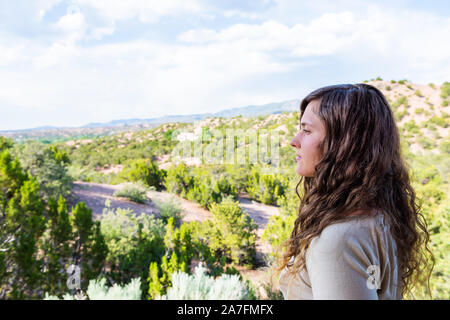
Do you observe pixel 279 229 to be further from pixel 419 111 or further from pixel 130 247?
pixel 419 111

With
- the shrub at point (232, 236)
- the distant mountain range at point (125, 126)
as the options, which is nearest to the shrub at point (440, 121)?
the distant mountain range at point (125, 126)

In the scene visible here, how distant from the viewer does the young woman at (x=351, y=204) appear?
0.44 m

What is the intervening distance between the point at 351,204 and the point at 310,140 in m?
0.16

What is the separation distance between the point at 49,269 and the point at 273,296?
2.68 m

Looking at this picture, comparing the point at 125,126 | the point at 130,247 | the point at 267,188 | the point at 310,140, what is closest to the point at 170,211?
the point at 130,247

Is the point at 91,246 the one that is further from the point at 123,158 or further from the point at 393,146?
the point at 123,158

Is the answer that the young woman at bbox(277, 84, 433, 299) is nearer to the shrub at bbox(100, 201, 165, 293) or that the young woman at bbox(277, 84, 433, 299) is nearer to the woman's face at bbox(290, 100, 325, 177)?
the woman's face at bbox(290, 100, 325, 177)

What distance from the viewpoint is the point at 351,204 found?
0.51 metres

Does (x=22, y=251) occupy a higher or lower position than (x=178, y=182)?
higher

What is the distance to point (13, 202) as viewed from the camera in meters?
3.71

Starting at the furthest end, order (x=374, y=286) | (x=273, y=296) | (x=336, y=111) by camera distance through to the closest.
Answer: (x=273, y=296), (x=336, y=111), (x=374, y=286)

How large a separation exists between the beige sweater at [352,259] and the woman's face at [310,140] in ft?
0.53

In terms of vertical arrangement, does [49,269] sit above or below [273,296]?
above
